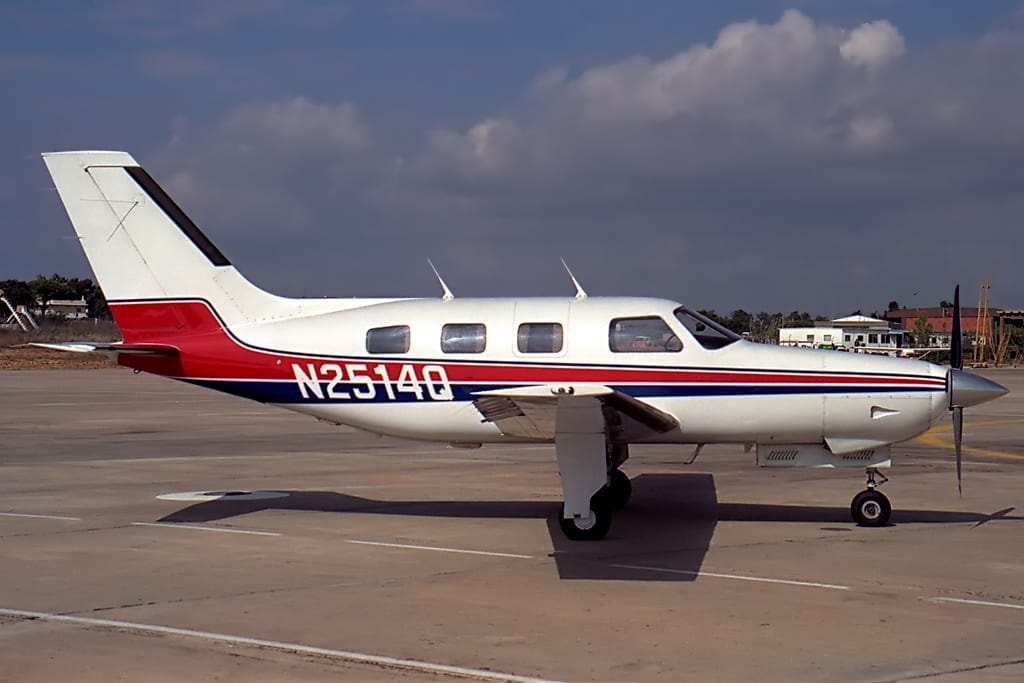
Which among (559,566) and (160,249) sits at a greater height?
(160,249)

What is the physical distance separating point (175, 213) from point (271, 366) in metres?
2.39

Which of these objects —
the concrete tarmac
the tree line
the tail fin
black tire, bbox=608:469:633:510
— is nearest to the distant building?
the tree line

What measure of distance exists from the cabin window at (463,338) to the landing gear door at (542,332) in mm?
383

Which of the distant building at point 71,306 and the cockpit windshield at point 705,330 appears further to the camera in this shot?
the distant building at point 71,306

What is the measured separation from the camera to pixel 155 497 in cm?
1514

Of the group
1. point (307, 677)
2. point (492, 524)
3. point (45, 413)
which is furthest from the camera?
point (45, 413)

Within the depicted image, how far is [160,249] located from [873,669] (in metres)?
10.1

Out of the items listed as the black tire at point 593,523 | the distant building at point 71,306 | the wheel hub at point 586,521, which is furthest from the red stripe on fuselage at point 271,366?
the distant building at point 71,306

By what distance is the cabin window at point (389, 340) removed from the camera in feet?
42.9

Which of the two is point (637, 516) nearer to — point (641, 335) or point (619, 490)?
point (619, 490)

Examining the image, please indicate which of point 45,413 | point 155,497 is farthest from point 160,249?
point 45,413

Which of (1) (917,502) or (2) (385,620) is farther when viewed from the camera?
(1) (917,502)

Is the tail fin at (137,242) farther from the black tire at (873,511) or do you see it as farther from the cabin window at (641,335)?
the black tire at (873,511)

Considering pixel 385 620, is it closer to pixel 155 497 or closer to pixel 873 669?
pixel 873 669
